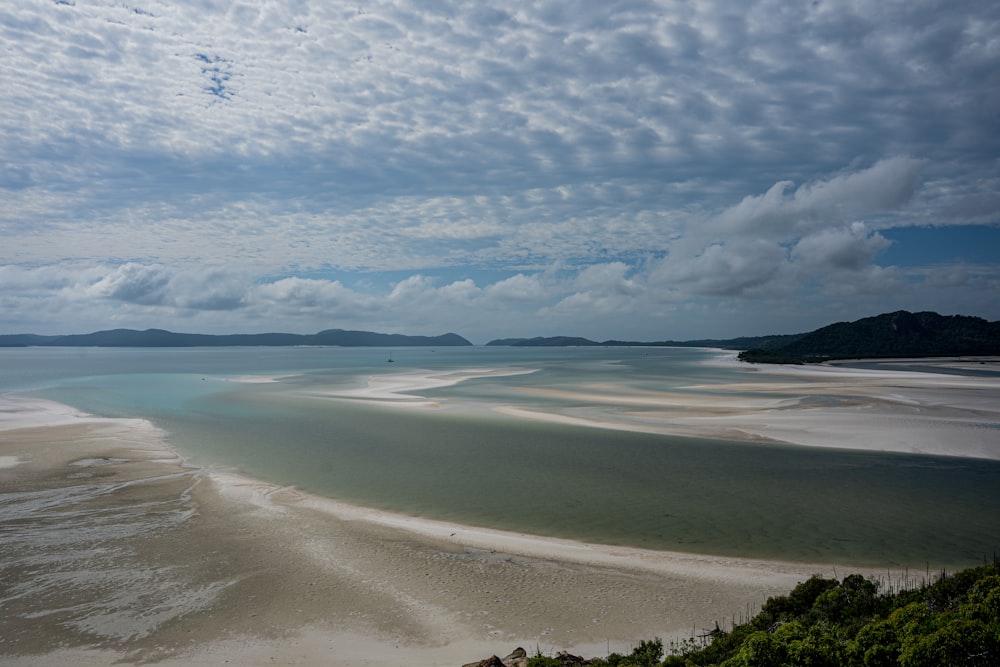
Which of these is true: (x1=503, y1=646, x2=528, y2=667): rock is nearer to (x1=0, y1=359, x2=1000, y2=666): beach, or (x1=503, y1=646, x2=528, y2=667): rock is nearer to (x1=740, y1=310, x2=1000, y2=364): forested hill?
(x1=0, y1=359, x2=1000, y2=666): beach

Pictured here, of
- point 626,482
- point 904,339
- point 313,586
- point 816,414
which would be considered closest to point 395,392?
point 816,414

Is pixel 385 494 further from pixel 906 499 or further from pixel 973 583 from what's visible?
pixel 906 499

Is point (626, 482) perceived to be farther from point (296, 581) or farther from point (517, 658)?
point (517, 658)

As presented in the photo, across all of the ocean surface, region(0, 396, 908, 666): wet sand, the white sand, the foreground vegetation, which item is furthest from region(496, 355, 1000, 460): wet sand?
the foreground vegetation

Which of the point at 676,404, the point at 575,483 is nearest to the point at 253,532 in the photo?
the point at 575,483

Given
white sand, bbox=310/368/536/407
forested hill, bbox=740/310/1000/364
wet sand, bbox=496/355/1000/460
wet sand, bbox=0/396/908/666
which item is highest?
forested hill, bbox=740/310/1000/364

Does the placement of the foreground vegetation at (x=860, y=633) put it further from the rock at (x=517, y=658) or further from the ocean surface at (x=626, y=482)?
the ocean surface at (x=626, y=482)
